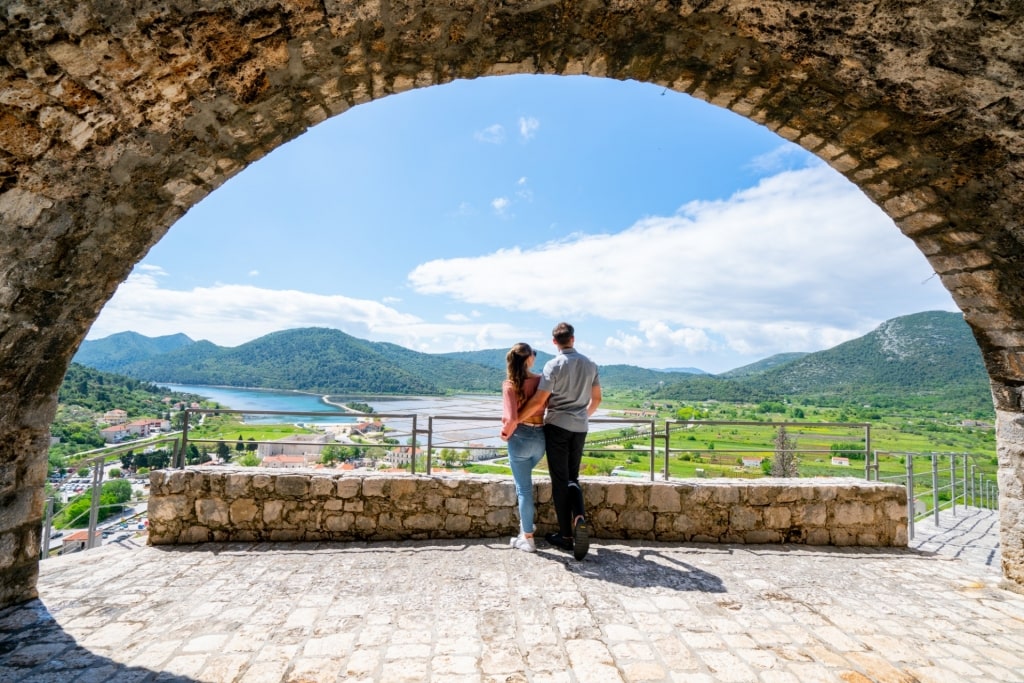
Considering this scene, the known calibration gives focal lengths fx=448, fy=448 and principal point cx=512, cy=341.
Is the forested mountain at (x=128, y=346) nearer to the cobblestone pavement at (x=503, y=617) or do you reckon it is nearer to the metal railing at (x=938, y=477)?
the cobblestone pavement at (x=503, y=617)

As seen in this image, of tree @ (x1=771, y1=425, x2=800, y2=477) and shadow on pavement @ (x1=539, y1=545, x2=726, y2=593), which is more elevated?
tree @ (x1=771, y1=425, x2=800, y2=477)

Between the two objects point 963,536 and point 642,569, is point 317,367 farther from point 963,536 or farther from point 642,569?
point 963,536

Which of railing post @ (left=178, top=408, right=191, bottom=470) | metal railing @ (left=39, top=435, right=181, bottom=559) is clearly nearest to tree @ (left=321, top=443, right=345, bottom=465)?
railing post @ (left=178, top=408, right=191, bottom=470)

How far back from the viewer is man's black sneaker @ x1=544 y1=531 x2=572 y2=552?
364cm

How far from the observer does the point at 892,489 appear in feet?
13.5

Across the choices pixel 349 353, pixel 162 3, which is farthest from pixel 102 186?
pixel 349 353

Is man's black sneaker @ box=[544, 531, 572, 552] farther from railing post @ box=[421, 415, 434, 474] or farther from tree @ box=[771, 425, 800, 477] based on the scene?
tree @ box=[771, 425, 800, 477]

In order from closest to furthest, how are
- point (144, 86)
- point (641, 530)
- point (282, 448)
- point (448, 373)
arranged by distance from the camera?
→ point (144, 86) < point (641, 530) < point (282, 448) < point (448, 373)

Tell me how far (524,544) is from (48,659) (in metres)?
2.73

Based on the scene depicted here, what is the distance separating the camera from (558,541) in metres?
3.69

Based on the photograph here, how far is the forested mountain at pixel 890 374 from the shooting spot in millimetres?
30013

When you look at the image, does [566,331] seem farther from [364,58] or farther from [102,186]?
[102,186]

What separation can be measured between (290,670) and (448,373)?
134 ft

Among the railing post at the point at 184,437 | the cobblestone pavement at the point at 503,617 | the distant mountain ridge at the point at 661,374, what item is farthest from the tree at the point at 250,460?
the distant mountain ridge at the point at 661,374
